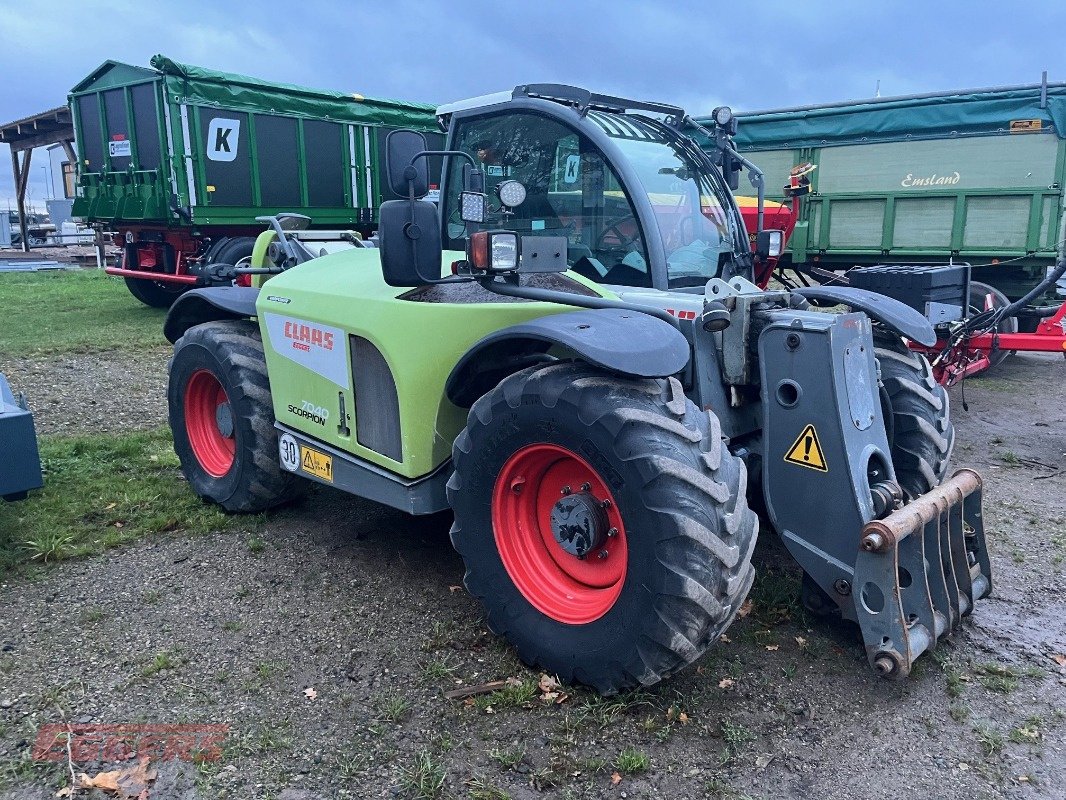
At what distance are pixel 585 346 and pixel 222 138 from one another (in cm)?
1131

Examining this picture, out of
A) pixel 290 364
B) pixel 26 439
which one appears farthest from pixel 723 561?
pixel 26 439

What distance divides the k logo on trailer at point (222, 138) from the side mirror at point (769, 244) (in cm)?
1023

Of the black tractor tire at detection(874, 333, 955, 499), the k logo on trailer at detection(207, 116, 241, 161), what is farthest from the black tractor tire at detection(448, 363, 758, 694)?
the k logo on trailer at detection(207, 116, 241, 161)

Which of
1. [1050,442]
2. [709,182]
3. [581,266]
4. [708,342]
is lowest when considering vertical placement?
[1050,442]

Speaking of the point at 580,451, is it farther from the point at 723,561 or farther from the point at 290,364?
the point at 290,364

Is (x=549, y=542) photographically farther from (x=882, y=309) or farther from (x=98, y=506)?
(x=98, y=506)

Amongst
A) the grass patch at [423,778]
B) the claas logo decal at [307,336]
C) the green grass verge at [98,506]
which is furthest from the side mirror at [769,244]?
the green grass verge at [98,506]

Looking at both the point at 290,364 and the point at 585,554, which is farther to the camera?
the point at 290,364

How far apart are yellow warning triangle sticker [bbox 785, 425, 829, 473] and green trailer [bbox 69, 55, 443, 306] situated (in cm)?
1004

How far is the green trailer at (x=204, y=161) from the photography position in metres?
12.1

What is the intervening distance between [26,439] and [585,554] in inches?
107

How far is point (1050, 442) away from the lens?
6504 mm

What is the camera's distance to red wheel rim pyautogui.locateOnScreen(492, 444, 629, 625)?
9.84 feet

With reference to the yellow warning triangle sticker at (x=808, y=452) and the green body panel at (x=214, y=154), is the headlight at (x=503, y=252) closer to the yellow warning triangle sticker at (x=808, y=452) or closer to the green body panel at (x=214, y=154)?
the yellow warning triangle sticker at (x=808, y=452)
